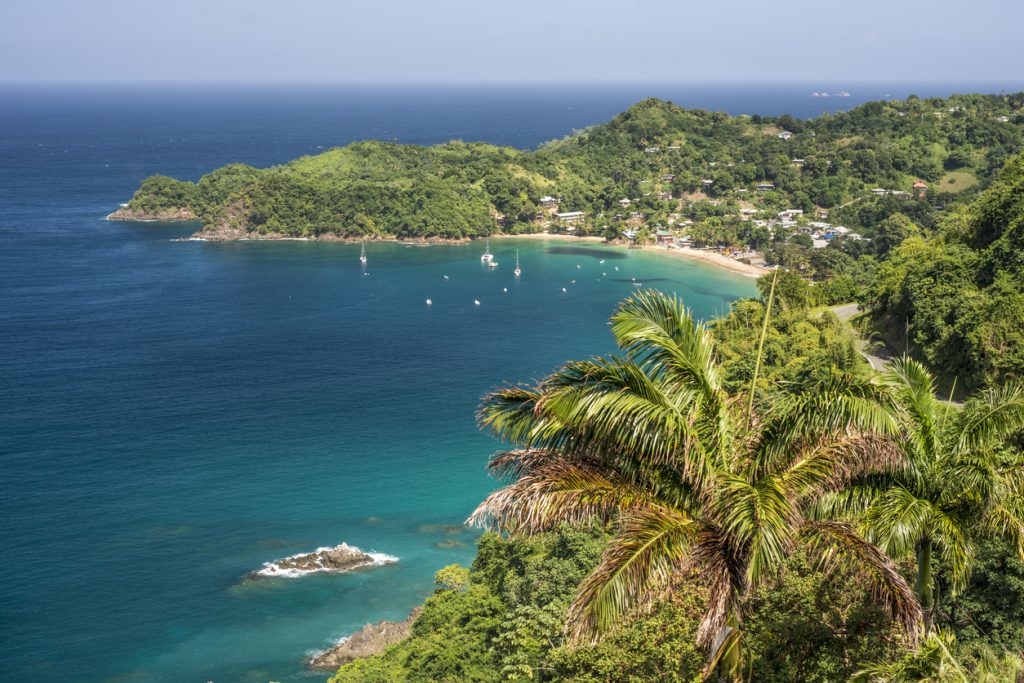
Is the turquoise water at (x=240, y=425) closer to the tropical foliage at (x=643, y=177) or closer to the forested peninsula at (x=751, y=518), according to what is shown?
the forested peninsula at (x=751, y=518)

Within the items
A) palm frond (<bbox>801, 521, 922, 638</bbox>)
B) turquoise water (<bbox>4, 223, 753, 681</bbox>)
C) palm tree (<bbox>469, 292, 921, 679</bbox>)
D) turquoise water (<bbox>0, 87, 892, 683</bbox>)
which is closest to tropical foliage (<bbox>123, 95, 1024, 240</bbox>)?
turquoise water (<bbox>0, 87, 892, 683</bbox>)

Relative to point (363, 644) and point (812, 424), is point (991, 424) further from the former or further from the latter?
point (363, 644)

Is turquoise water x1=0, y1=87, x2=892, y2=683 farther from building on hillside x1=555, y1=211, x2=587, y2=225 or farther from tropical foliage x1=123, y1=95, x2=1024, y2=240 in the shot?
building on hillside x1=555, y1=211, x2=587, y2=225

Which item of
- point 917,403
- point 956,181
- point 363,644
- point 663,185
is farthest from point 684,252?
point 917,403

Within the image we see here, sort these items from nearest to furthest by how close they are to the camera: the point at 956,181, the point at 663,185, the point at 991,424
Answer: the point at 991,424 < the point at 956,181 < the point at 663,185

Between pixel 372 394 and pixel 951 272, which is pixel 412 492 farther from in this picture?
pixel 951 272

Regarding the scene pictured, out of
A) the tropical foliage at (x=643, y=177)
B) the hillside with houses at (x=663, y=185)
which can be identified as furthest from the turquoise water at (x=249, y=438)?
the tropical foliage at (x=643, y=177)
